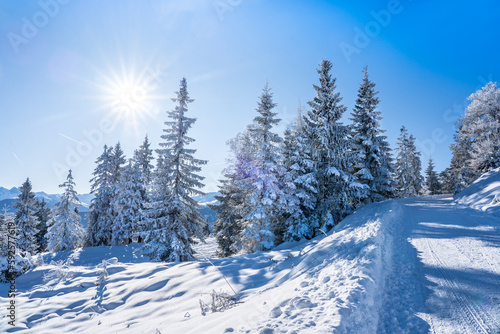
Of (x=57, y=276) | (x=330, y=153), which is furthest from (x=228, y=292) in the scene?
(x=330, y=153)

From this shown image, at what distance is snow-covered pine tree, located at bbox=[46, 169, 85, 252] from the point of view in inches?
1025

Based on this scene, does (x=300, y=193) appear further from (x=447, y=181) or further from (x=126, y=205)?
(x=447, y=181)

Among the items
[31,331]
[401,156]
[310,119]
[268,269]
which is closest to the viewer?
[31,331]

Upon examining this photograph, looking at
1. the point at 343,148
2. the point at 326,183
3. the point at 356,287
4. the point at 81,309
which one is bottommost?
the point at 81,309

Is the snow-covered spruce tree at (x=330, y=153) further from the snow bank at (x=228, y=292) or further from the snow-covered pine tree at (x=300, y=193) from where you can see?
the snow bank at (x=228, y=292)

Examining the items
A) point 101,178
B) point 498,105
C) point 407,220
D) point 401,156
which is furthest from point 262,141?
point 401,156

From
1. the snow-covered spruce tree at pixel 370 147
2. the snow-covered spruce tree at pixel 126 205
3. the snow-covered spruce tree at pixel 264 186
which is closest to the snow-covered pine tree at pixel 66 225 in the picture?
the snow-covered spruce tree at pixel 126 205

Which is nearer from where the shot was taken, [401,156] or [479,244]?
[479,244]

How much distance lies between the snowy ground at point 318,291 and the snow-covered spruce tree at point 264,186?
5488 millimetres

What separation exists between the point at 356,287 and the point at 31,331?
23.6 feet

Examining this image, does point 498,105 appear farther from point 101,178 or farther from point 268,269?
point 101,178

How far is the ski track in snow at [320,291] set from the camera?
3309mm

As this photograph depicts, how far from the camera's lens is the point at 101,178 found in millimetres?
27859

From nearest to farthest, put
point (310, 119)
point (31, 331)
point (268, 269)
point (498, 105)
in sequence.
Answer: point (31, 331), point (268, 269), point (310, 119), point (498, 105)
